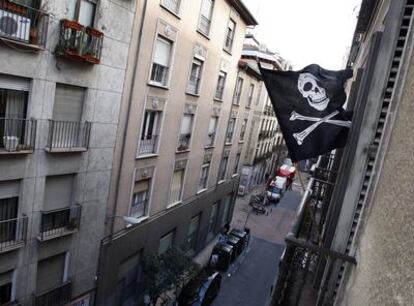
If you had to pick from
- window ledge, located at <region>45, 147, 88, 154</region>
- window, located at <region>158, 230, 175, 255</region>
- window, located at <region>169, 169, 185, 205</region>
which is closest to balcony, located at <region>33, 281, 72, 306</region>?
window ledge, located at <region>45, 147, 88, 154</region>

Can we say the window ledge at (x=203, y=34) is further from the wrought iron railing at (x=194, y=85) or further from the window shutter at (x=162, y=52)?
the window shutter at (x=162, y=52)

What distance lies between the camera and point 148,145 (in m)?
14.2

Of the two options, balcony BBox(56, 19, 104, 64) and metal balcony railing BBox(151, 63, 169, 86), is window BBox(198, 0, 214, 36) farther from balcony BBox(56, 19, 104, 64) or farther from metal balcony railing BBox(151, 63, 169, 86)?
balcony BBox(56, 19, 104, 64)

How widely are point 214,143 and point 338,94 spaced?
15.9 meters

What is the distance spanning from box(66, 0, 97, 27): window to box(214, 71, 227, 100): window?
10.4 metres

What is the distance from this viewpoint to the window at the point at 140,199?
46.8ft

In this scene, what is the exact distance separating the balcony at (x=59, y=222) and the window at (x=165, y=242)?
6.50m

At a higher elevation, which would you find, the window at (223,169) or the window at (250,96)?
the window at (250,96)

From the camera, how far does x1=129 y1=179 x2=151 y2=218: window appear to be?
14.3 meters

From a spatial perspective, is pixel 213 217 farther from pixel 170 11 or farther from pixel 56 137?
pixel 56 137

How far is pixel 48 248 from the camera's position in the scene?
10672 mm

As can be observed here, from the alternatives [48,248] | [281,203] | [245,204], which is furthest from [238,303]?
[281,203]

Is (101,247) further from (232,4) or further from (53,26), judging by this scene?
(232,4)

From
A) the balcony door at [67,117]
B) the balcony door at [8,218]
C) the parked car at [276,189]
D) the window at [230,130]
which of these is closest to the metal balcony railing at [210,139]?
the window at [230,130]
